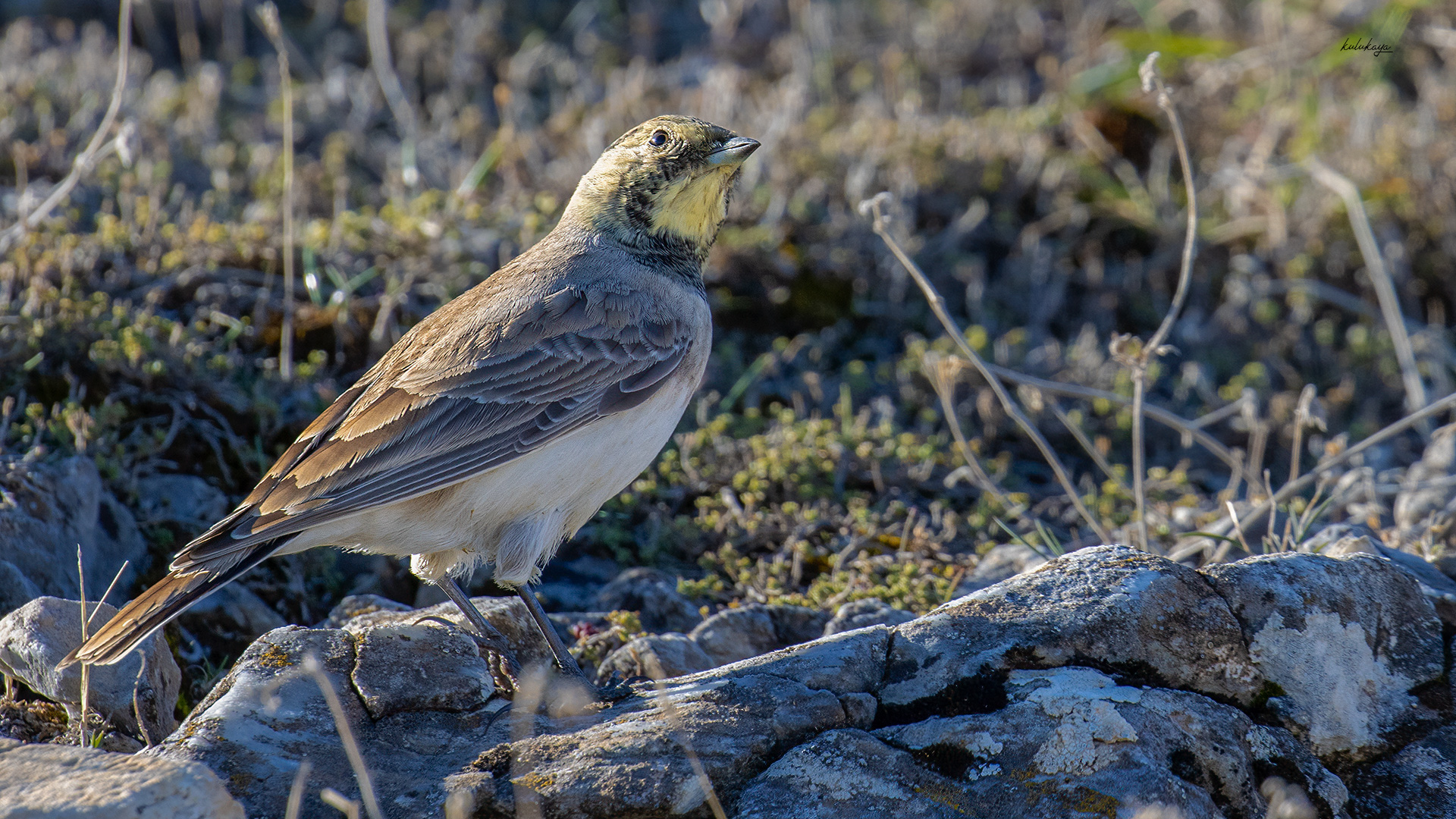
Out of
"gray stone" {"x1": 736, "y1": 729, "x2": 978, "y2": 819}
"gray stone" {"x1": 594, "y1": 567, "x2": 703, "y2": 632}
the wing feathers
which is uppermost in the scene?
the wing feathers

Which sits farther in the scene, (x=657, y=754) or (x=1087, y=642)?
(x=1087, y=642)

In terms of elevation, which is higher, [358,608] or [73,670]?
[73,670]

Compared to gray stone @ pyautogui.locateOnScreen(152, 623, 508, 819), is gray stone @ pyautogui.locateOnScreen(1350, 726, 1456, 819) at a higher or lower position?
lower

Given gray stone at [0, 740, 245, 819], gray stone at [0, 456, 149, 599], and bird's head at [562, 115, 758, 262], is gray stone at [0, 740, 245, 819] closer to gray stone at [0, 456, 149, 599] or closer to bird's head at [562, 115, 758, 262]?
gray stone at [0, 456, 149, 599]

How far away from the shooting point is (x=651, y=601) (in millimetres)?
4840

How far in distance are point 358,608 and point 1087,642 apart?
96.7 inches

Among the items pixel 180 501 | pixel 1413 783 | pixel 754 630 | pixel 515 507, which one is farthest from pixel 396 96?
pixel 1413 783

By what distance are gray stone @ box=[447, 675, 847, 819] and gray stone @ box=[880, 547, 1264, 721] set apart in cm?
28

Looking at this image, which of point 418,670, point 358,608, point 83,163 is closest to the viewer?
point 418,670

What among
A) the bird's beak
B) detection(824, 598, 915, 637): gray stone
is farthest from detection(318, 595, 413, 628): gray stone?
the bird's beak

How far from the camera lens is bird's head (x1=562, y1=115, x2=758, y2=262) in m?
4.61

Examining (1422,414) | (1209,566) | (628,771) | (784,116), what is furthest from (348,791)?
(784,116)

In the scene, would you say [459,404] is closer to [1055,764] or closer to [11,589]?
[11,589]

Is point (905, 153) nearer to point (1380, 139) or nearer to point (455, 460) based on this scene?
point (1380, 139)
